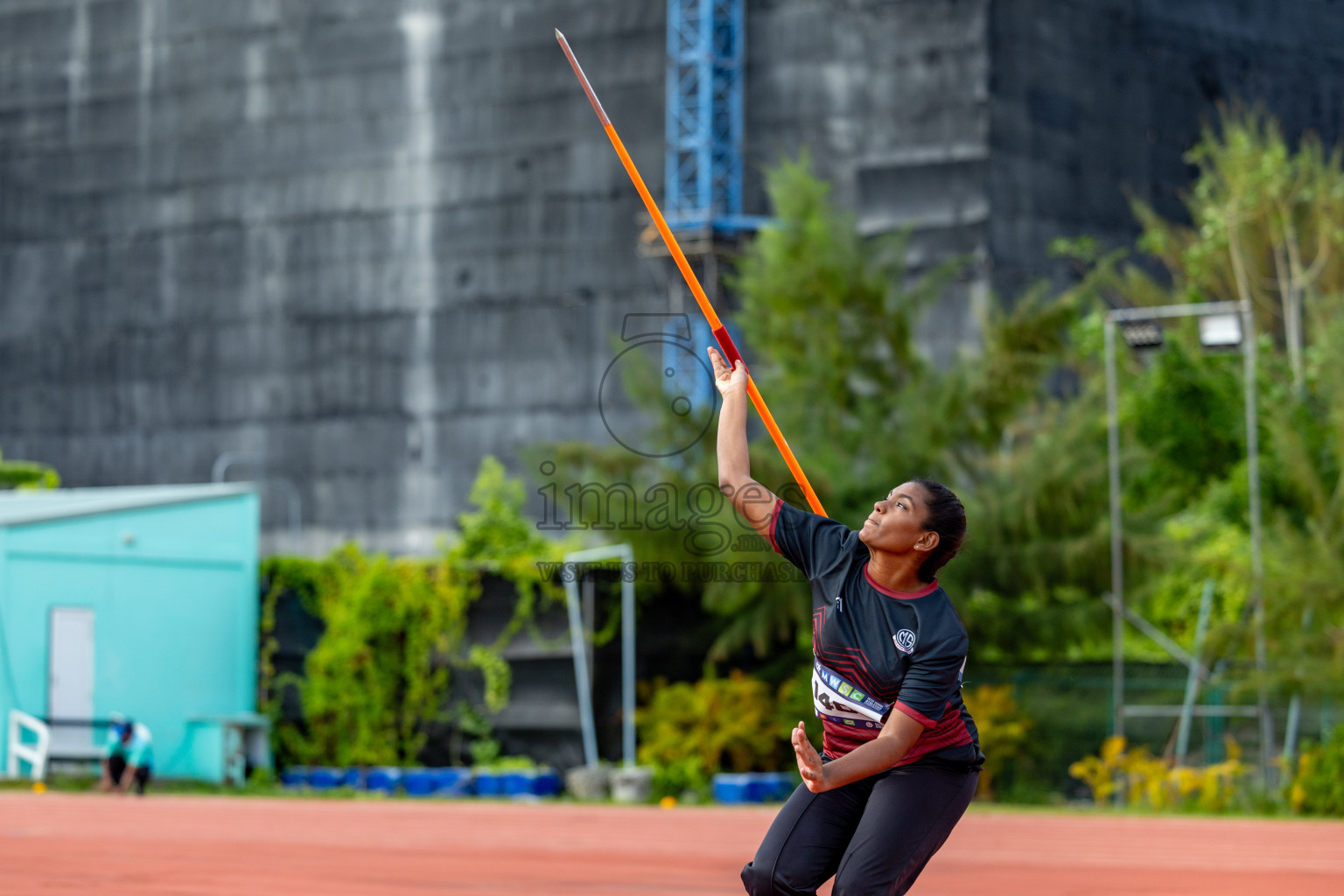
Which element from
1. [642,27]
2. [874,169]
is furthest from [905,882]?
[642,27]

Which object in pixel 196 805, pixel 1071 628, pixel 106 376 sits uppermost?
pixel 106 376

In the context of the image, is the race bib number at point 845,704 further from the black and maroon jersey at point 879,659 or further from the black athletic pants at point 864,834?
the black athletic pants at point 864,834

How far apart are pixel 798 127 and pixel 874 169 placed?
6.00 ft

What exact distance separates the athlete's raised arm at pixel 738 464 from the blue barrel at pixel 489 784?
17629 mm

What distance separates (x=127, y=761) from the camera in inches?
847

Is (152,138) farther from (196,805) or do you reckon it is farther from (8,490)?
(196,805)

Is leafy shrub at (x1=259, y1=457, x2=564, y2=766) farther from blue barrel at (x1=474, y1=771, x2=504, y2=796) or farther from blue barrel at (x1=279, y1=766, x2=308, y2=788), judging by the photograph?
blue barrel at (x1=474, y1=771, x2=504, y2=796)

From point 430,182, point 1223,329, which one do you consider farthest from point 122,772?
point 430,182

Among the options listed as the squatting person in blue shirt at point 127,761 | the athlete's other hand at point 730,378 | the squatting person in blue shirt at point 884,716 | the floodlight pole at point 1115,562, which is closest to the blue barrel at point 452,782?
the squatting person in blue shirt at point 127,761

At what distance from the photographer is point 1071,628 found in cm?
2236

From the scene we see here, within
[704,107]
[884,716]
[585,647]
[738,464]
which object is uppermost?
[704,107]

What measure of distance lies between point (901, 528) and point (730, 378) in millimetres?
807

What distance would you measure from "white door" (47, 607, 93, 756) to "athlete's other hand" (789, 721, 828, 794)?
19271 mm

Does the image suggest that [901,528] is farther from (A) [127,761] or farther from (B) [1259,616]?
(A) [127,761]
